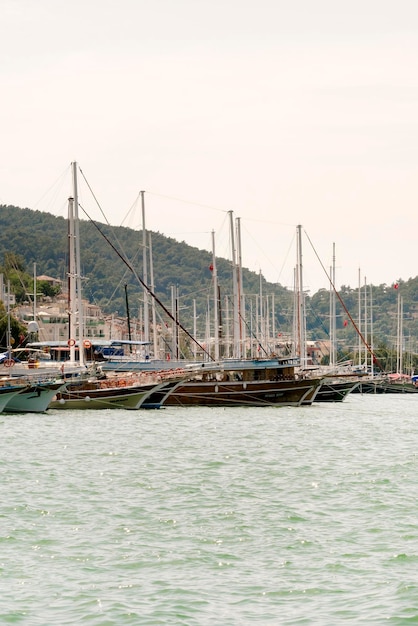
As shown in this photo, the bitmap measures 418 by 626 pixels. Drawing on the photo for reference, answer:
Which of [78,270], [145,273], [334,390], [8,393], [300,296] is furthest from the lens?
[300,296]

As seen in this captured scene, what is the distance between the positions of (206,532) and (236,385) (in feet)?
160

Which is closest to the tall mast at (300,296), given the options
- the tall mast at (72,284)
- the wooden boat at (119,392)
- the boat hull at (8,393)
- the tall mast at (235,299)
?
the tall mast at (235,299)

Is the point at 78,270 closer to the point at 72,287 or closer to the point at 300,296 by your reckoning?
the point at 72,287

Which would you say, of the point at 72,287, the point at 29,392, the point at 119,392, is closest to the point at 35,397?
the point at 29,392

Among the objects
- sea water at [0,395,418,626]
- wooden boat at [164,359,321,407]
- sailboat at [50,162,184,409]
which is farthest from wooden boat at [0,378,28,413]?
wooden boat at [164,359,321,407]

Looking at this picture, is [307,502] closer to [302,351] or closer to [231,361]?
[231,361]

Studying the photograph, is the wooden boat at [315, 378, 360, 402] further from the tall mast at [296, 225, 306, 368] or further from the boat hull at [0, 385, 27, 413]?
the boat hull at [0, 385, 27, 413]

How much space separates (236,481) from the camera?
1389 inches

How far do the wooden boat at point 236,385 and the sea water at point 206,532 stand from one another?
987 inches

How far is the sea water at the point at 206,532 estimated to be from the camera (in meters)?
19.8

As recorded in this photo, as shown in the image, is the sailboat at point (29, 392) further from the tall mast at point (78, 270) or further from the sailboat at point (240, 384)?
the sailboat at point (240, 384)

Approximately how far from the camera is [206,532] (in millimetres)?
26297

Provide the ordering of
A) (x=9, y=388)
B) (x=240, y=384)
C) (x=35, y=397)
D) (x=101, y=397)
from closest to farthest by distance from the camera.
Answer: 1. (x=9, y=388)
2. (x=35, y=397)
3. (x=101, y=397)
4. (x=240, y=384)

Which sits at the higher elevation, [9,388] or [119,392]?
[9,388]
